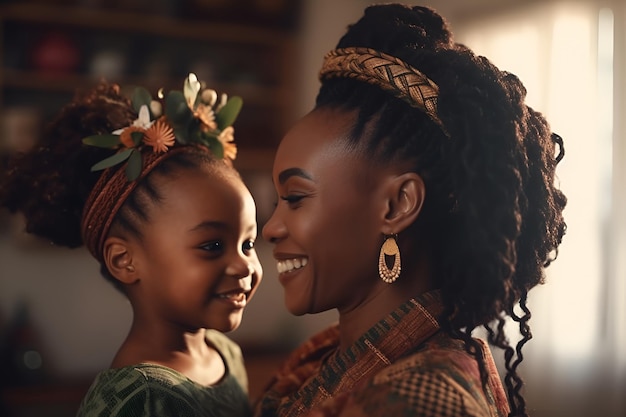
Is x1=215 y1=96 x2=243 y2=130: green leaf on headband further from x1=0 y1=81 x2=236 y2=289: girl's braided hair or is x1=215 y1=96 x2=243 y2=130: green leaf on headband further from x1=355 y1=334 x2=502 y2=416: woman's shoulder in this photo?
x1=355 y1=334 x2=502 y2=416: woman's shoulder

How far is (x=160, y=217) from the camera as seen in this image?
61.2 inches

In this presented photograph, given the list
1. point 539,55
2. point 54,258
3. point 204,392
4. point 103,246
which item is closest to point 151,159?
point 103,246

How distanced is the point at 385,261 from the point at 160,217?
19.5 inches

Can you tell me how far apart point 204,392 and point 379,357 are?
0.40 metres

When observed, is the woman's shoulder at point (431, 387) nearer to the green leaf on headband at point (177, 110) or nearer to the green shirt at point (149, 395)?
the green shirt at point (149, 395)

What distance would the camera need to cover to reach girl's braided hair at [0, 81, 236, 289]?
5.19 ft

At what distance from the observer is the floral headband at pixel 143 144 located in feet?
5.16

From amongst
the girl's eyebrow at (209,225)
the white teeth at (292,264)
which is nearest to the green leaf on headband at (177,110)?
the girl's eyebrow at (209,225)

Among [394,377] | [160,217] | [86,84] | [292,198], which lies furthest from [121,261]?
[86,84]

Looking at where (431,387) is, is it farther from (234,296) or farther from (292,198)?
(234,296)

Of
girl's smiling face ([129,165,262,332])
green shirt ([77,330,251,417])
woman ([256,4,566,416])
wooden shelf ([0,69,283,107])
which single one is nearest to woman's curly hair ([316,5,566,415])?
woman ([256,4,566,416])

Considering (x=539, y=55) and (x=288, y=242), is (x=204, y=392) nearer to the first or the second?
(x=288, y=242)

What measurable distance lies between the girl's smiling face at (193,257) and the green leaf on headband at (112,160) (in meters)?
0.08

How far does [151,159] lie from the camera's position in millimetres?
1583
